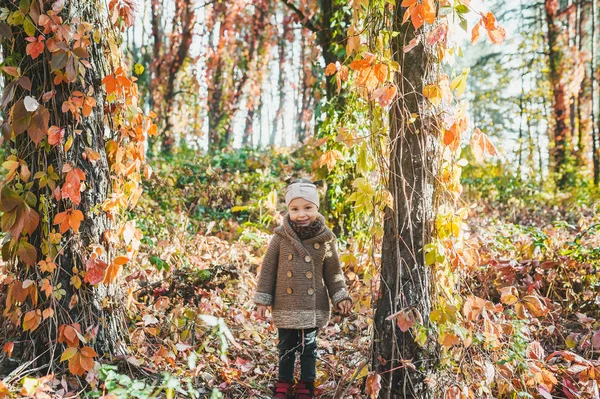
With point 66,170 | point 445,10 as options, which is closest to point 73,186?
point 66,170

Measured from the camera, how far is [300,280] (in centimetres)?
282

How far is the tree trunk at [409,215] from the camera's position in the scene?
92.7 inches

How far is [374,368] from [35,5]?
2477 millimetres

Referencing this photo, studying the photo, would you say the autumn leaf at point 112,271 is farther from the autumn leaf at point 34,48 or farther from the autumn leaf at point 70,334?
the autumn leaf at point 34,48

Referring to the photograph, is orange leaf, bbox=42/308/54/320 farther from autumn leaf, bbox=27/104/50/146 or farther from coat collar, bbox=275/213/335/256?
coat collar, bbox=275/213/335/256

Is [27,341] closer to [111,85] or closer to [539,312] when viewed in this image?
[111,85]

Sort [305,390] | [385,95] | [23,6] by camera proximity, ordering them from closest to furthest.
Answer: [385,95] → [23,6] → [305,390]

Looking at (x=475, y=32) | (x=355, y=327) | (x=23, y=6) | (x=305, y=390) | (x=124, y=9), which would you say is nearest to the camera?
(x=475, y=32)

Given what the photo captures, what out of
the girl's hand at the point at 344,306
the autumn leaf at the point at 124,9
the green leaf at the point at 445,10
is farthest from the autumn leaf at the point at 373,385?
the autumn leaf at the point at 124,9

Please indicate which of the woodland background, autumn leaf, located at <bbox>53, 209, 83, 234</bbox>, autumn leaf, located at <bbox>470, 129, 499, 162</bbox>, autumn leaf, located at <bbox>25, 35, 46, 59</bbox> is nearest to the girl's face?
the woodland background

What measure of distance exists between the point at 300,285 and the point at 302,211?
1.47 ft

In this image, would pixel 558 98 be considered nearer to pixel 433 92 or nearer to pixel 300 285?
pixel 433 92

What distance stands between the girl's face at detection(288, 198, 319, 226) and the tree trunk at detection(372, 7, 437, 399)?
59 cm

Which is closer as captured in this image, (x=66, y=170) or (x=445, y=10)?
(x=445, y=10)
